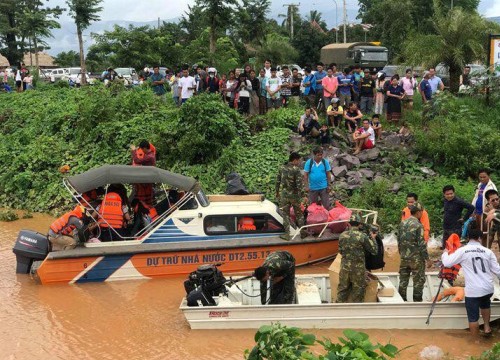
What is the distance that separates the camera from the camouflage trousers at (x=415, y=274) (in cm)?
1027

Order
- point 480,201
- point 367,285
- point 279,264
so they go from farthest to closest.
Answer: point 480,201 → point 367,285 → point 279,264

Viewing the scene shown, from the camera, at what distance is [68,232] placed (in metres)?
12.5

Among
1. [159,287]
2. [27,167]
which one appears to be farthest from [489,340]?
[27,167]

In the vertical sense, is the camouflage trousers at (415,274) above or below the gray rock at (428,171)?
below

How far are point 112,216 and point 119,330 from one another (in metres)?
2.53

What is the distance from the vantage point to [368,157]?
1741 cm

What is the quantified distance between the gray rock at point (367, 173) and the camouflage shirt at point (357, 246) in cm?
674

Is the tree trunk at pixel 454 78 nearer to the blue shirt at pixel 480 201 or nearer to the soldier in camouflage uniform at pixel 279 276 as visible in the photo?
the blue shirt at pixel 480 201

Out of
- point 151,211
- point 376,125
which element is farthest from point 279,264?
point 376,125

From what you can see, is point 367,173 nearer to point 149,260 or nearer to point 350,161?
point 350,161

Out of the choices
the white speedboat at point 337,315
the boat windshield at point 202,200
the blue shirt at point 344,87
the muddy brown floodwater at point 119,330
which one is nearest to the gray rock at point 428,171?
the blue shirt at point 344,87

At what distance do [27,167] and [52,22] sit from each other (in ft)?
73.9

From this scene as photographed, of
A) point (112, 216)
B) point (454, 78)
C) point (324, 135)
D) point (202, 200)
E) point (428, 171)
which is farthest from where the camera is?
point (454, 78)

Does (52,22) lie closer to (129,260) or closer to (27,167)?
(27,167)
